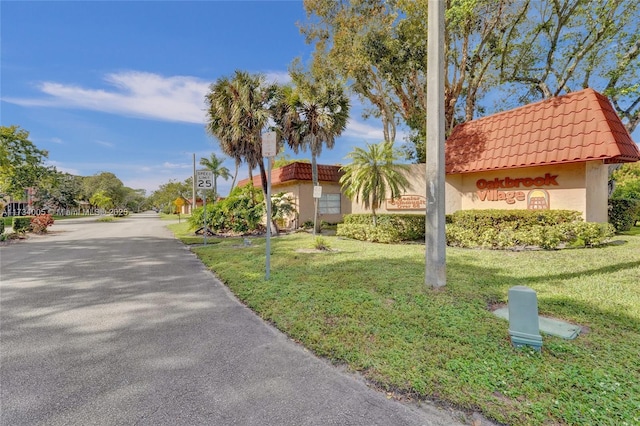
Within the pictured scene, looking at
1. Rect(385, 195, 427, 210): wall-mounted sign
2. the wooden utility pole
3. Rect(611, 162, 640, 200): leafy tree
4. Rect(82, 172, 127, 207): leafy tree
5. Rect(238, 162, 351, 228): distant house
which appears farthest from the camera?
Rect(82, 172, 127, 207): leafy tree

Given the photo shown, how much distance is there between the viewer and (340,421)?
7.39 feet

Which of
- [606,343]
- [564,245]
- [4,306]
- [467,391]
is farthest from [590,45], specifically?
[4,306]

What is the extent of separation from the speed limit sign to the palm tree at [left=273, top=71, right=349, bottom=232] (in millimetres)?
5045

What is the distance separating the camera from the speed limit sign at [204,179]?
34.7 ft

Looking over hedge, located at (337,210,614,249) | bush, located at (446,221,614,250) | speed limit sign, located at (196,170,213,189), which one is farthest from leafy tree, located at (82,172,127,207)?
bush, located at (446,221,614,250)

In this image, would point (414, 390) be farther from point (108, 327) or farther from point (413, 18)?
point (413, 18)

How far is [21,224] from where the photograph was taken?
17000mm

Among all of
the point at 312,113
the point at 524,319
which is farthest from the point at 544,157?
the point at 312,113

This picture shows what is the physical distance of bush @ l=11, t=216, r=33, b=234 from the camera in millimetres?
16719

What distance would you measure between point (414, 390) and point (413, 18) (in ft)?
50.4

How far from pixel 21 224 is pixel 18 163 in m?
5.37

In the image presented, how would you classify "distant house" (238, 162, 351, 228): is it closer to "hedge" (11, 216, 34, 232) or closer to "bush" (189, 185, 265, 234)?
"bush" (189, 185, 265, 234)

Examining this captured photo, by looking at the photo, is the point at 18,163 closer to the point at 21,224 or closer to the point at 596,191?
the point at 21,224

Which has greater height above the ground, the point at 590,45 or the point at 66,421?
the point at 590,45
